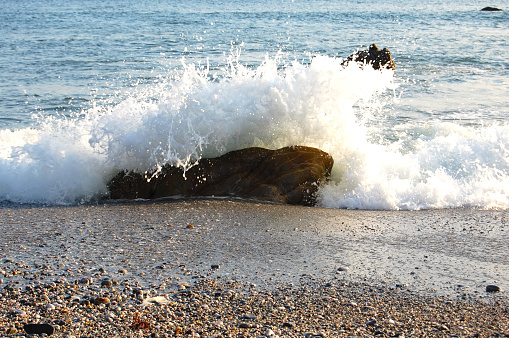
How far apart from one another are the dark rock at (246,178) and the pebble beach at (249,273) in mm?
477

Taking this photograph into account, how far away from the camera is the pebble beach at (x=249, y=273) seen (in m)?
3.29

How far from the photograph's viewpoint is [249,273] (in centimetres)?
407

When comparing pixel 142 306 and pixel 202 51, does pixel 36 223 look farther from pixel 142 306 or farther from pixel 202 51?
pixel 202 51

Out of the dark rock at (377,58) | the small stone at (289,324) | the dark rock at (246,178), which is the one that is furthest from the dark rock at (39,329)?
the dark rock at (377,58)

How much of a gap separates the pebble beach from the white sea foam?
2.04 feet

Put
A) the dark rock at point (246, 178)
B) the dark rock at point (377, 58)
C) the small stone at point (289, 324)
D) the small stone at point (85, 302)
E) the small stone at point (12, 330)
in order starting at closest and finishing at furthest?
the small stone at point (12, 330), the small stone at point (289, 324), the small stone at point (85, 302), the dark rock at point (246, 178), the dark rock at point (377, 58)

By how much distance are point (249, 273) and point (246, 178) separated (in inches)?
95.0

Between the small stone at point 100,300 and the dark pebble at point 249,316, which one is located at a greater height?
the dark pebble at point 249,316

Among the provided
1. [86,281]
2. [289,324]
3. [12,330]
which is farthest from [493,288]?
[12,330]

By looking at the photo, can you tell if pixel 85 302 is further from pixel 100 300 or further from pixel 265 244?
pixel 265 244

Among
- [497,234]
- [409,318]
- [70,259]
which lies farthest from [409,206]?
[70,259]

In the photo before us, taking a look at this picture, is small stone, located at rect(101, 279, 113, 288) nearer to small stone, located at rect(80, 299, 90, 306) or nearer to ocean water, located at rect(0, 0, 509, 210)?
small stone, located at rect(80, 299, 90, 306)

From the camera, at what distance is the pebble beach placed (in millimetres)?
3295

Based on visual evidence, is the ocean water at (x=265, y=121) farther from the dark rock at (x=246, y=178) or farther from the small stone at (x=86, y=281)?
the small stone at (x=86, y=281)
